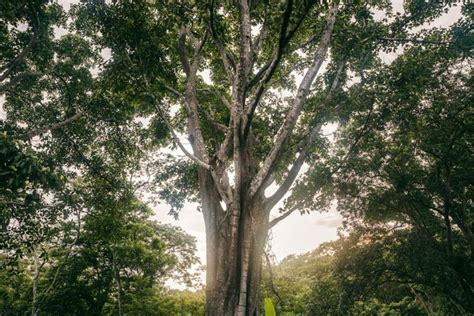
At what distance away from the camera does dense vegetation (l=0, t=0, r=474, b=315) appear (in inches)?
245

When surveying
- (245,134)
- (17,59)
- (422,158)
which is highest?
(17,59)

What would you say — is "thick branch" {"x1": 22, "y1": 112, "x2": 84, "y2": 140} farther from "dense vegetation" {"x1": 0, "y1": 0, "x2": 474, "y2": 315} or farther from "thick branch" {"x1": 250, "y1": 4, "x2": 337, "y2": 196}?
"thick branch" {"x1": 250, "y1": 4, "x2": 337, "y2": 196}

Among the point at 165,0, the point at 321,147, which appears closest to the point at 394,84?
the point at 321,147

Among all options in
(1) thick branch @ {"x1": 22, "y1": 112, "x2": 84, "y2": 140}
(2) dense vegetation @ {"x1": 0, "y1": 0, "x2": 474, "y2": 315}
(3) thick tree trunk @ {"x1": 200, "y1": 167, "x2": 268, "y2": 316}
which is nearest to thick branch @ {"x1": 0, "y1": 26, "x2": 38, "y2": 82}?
(2) dense vegetation @ {"x1": 0, "y1": 0, "x2": 474, "y2": 315}

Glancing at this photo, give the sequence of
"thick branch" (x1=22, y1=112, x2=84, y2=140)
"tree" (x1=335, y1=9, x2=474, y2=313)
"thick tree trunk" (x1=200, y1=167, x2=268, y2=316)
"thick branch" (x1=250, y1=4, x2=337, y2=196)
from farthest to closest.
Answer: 1. "thick branch" (x1=22, y1=112, x2=84, y2=140)
2. "tree" (x1=335, y1=9, x2=474, y2=313)
3. "thick branch" (x1=250, y1=4, x2=337, y2=196)
4. "thick tree trunk" (x1=200, y1=167, x2=268, y2=316)

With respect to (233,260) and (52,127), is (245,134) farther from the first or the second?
(52,127)

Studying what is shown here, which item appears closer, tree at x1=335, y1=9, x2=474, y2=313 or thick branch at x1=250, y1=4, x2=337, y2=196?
thick branch at x1=250, y1=4, x2=337, y2=196

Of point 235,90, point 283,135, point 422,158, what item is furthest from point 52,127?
point 422,158

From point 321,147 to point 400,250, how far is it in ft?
21.3

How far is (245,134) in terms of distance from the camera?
5906mm

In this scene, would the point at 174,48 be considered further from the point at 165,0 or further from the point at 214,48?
the point at 165,0

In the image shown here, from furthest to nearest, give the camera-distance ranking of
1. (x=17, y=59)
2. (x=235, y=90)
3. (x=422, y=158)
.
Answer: (x=422, y=158) → (x=17, y=59) → (x=235, y=90)

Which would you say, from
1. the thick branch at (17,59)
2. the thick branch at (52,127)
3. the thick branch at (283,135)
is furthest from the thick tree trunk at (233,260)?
the thick branch at (17,59)

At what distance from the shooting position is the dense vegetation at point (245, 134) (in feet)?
20.4
